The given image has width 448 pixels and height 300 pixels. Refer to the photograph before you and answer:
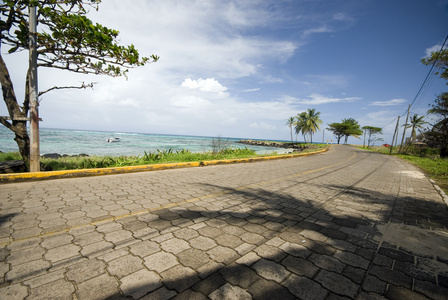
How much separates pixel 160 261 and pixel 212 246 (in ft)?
2.09

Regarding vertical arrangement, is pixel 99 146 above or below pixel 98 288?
below

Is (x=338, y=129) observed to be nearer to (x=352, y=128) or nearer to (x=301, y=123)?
(x=352, y=128)

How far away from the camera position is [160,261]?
2.08 metres

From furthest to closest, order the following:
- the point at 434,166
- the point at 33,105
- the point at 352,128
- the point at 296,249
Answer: the point at 352,128 < the point at 434,166 < the point at 33,105 < the point at 296,249

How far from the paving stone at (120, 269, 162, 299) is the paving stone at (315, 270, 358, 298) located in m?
1.58

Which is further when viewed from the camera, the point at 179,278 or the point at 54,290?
the point at 179,278

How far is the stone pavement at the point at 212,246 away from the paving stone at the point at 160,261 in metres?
0.01

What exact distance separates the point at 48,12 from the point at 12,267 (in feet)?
20.0

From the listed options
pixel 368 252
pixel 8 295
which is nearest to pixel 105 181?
pixel 8 295

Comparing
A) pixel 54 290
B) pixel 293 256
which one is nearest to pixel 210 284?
pixel 293 256

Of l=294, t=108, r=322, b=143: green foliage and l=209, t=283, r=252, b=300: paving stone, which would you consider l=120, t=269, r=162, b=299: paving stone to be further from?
l=294, t=108, r=322, b=143: green foliage

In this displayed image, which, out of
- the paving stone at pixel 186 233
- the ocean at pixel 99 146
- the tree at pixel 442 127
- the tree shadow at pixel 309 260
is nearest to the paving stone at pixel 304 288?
the tree shadow at pixel 309 260

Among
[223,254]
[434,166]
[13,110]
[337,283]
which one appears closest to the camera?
[337,283]

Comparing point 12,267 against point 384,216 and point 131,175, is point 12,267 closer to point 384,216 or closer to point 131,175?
point 131,175
